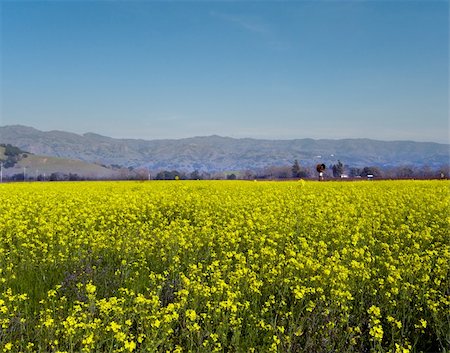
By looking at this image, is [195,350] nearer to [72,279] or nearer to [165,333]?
[165,333]

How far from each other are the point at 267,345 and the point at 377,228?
23.2 ft

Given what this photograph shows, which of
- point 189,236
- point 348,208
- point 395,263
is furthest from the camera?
point 348,208

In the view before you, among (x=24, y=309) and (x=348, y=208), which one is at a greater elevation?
(x=348, y=208)

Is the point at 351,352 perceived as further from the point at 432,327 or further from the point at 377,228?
the point at 377,228

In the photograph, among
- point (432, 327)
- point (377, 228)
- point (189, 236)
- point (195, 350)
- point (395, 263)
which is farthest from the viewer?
point (377, 228)

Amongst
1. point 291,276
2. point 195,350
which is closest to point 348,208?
point 291,276

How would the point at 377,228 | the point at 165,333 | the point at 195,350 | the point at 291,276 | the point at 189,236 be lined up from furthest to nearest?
the point at 377,228, the point at 189,236, the point at 291,276, the point at 195,350, the point at 165,333

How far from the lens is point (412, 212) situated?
1483 centimetres

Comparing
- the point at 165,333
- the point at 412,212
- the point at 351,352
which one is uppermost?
the point at 412,212

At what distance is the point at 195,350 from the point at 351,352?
230cm

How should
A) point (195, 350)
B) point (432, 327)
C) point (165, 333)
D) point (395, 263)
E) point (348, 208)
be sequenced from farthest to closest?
1. point (348, 208)
2. point (395, 263)
3. point (432, 327)
4. point (195, 350)
5. point (165, 333)

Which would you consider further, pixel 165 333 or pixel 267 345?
pixel 267 345

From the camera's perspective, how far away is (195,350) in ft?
20.3

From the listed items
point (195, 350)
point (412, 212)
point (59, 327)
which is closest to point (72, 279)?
point (59, 327)
